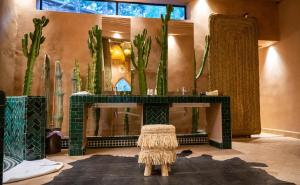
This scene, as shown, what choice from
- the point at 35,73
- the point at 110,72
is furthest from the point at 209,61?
the point at 35,73

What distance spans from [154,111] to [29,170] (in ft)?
6.37

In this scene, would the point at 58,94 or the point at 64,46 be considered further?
the point at 64,46

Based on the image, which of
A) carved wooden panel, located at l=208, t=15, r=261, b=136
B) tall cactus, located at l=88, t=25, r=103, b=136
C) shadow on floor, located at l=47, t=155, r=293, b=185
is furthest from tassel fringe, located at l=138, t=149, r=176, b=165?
carved wooden panel, located at l=208, t=15, r=261, b=136

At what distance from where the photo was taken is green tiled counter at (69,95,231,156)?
3.36 metres

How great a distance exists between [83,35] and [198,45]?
2.53 meters

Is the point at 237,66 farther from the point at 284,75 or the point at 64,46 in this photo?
the point at 64,46

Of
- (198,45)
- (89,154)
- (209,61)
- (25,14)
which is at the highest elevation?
(25,14)

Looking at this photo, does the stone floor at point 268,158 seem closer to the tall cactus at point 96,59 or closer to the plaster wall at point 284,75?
the tall cactus at point 96,59

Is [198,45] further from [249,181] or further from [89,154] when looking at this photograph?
[249,181]

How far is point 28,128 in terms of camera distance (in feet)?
9.50

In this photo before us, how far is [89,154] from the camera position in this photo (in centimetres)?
338

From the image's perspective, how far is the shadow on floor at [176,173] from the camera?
206cm

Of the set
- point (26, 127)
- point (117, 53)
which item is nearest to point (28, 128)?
point (26, 127)

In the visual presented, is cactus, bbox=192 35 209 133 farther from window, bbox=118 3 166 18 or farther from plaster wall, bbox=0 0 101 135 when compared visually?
plaster wall, bbox=0 0 101 135
